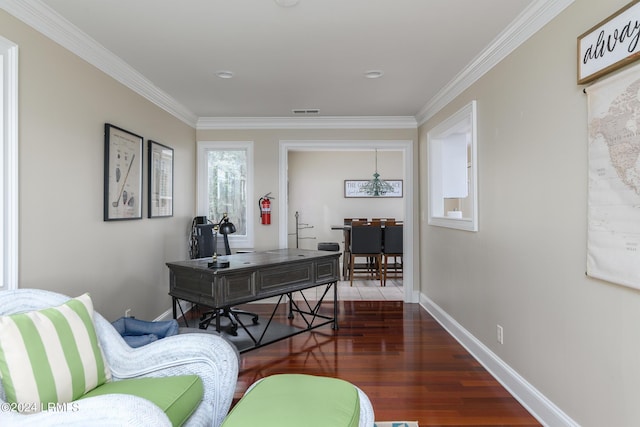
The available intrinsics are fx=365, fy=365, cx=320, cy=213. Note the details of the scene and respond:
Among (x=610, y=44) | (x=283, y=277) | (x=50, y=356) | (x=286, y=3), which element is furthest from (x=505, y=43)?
(x=50, y=356)

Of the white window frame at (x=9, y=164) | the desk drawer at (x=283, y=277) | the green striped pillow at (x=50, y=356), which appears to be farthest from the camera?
the desk drawer at (x=283, y=277)

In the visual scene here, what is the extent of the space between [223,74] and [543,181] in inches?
103

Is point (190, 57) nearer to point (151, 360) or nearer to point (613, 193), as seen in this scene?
point (151, 360)

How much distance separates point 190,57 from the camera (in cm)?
288

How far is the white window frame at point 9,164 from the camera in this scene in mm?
1918

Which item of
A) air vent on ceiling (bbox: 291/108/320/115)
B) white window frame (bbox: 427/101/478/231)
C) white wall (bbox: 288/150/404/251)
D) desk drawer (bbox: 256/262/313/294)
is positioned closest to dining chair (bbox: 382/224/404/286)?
white window frame (bbox: 427/101/478/231)

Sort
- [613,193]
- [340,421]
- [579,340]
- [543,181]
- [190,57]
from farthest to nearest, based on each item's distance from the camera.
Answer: [190,57] < [543,181] < [579,340] < [613,193] < [340,421]

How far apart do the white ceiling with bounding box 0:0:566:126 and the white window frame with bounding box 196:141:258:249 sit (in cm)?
103

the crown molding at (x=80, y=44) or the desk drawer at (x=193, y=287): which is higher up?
the crown molding at (x=80, y=44)

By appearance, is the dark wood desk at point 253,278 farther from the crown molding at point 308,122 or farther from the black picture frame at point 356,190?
the black picture frame at point 356,190

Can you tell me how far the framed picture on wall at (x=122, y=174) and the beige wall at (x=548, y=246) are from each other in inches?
117

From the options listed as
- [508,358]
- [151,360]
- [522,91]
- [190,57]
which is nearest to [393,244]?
[508,358]

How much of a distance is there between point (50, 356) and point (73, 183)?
1479 mm

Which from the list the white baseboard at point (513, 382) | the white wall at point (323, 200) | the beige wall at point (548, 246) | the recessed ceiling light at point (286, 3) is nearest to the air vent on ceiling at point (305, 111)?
the beige wall at point (548, 246)
